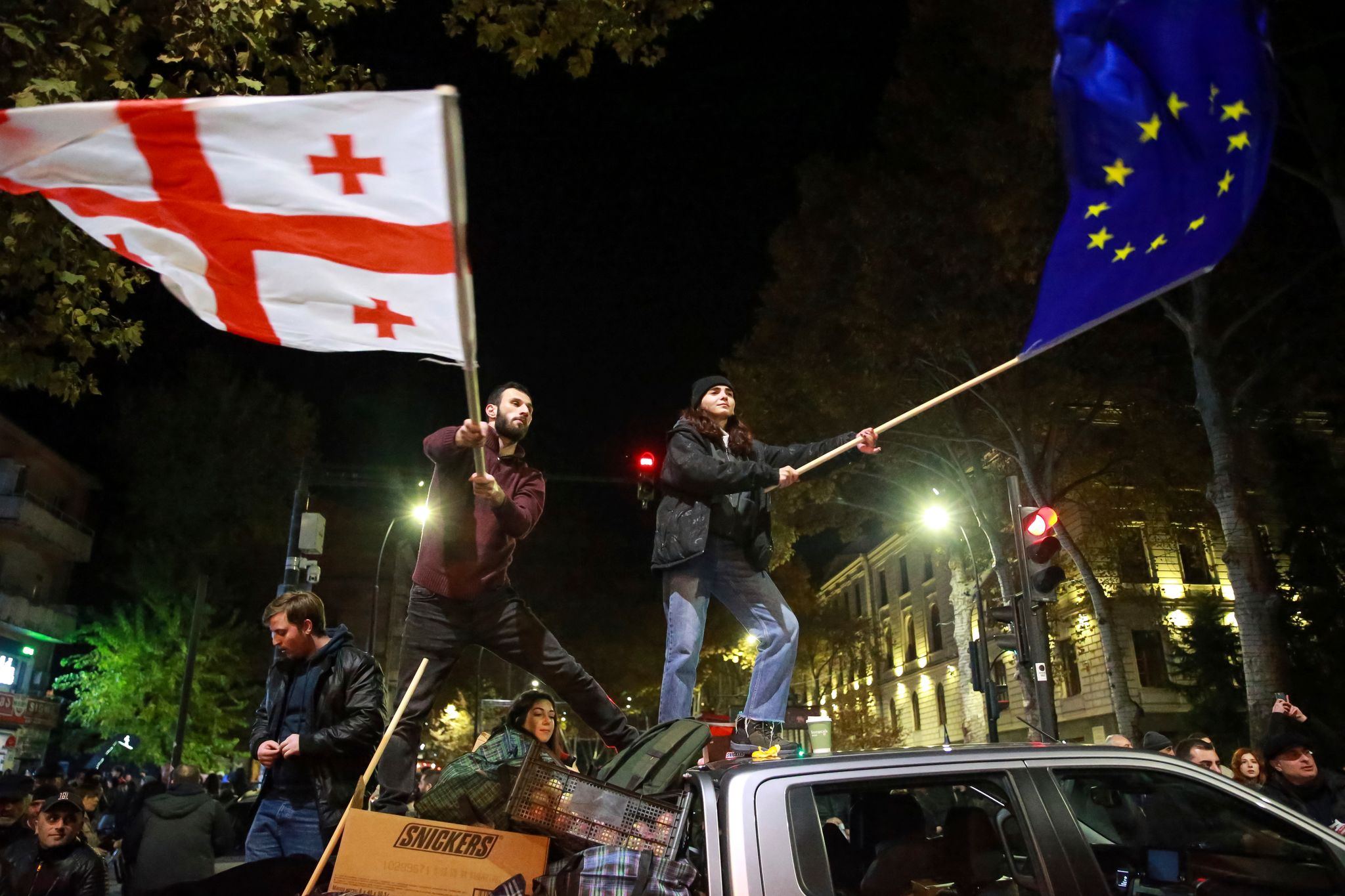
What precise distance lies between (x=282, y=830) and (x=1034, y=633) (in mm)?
9469

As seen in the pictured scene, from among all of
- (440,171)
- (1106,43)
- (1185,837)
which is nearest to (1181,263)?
(1106,43)

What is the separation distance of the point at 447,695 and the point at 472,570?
3959 cm

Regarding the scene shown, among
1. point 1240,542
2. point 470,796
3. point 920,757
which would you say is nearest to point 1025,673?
point 1240,542

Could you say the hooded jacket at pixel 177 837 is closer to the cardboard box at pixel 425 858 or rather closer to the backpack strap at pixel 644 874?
the cardboard box at pixel 425 858

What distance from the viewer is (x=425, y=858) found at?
11.0 ft

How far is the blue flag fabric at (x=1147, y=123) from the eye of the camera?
4.58 meters

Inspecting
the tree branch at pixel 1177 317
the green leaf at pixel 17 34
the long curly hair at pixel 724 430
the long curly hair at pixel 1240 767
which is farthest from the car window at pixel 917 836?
the tree branch at pixel 1177 317

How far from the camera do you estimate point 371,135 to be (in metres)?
3.36

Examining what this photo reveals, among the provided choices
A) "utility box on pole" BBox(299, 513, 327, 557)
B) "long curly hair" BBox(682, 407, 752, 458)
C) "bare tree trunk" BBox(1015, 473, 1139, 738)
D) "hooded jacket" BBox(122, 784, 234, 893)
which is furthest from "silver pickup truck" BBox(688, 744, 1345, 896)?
"bare tree trunk" BBox(1015, 473, 1139, 738)

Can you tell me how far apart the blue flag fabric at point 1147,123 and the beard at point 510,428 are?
2.57 meters

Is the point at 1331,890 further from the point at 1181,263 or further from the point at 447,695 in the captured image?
the point at 447,695

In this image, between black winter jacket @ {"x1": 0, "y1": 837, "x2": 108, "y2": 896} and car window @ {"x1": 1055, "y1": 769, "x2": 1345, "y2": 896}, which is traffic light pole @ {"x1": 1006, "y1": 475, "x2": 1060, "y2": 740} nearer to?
car window @ {"x1": 1055, "y1": 769, "x2": 1345, "y2": 896}

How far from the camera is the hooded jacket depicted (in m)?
5.78

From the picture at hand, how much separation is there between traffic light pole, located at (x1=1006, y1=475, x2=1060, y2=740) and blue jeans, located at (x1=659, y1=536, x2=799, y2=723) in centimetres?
683
